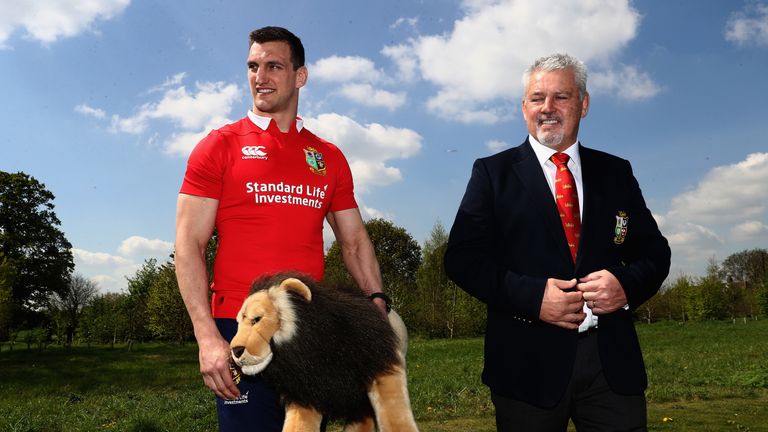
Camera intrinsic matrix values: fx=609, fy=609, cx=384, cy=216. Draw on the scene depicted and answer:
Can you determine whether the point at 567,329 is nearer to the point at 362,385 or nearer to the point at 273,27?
the point at 362,385

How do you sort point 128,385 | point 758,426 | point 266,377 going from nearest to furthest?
point 266,377 → point 758,426 → point 128,385

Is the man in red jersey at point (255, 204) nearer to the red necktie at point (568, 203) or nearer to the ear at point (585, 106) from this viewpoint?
the red necktie at point (568, 203)

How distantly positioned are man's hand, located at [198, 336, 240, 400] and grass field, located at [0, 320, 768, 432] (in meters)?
8.19

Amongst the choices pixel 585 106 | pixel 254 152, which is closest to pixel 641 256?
pixel 585 106

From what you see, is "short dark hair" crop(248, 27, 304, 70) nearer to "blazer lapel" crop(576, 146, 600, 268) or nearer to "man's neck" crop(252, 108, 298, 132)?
"man's neck" crop(252, 108, 298, 132)

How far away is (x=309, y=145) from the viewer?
3.51m

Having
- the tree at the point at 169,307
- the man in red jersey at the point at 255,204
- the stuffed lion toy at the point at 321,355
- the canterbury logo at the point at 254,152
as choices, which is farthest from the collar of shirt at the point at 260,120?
the tree at the point at 169,307

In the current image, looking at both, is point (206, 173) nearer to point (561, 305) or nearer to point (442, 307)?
point (561, 305)

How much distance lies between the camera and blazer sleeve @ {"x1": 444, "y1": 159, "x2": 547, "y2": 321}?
3492mm

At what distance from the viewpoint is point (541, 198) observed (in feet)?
12.4

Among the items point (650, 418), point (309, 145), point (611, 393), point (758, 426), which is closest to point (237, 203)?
point (309, 145)

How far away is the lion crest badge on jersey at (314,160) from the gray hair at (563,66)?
4.77 ft

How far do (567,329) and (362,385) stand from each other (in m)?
1.50

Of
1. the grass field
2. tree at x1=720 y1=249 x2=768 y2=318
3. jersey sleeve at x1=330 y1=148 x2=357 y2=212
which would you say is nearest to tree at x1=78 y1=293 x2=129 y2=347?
the grass field
